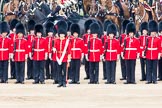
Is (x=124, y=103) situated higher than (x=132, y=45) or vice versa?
(x=132, y=45)

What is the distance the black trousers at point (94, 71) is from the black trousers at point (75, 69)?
30cm

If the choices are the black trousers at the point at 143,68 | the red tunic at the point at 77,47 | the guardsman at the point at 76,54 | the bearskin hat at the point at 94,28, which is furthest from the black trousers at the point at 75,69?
the black trousers at the point at 143,68

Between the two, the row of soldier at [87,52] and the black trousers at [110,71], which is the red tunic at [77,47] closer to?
the row of soldier at [87,52]

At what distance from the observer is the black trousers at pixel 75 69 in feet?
60.0

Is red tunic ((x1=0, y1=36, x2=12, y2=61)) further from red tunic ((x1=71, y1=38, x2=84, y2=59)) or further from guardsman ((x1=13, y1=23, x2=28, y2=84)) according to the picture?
red tunic ((x1=71, y1=38, x2=84, y2=59))

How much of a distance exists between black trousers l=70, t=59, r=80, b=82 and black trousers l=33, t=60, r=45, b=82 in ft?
2.33

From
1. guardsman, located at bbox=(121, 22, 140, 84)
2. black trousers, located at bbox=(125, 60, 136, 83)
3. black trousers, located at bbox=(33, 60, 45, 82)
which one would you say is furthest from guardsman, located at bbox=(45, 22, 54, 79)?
black trousers, located at bbox=(125, 60, 136, 83)

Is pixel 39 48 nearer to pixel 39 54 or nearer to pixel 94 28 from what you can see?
pixel 39 54

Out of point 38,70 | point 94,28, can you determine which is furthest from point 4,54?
point 94,28

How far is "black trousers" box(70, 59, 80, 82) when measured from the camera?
1830 centimetres

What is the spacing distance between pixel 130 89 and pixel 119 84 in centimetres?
117

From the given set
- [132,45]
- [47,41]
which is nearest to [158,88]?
[132,45]

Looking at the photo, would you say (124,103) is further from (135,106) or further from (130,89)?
(130,89)

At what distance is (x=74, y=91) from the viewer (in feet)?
54.7
